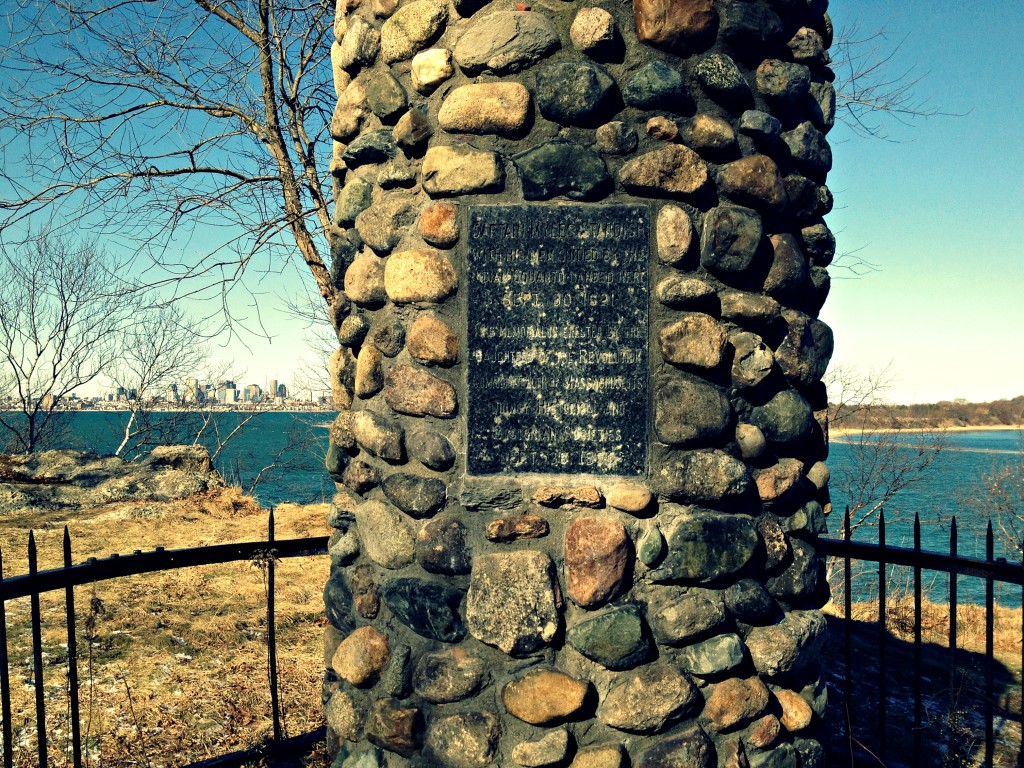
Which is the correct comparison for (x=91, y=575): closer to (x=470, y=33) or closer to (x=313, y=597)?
(x=470, y=33)

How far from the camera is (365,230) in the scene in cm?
291

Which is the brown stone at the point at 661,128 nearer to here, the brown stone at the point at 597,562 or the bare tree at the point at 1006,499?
the brown stone at the point at 597,562

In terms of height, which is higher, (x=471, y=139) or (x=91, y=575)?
(x=471, y=139)

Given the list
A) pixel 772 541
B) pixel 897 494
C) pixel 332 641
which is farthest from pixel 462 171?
pixel 897 494

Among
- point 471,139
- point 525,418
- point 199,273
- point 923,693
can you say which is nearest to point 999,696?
point 923,693

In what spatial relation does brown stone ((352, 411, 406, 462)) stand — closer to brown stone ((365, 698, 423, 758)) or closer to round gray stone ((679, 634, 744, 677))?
brown stone ((365, 698, 423, 758))

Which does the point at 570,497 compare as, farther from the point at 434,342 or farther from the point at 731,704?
the point at 731,704

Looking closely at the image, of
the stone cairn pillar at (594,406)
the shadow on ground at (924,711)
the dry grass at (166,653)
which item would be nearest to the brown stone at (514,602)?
the stone cairn pillar at (594,406)

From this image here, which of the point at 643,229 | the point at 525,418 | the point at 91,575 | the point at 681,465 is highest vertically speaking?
the point at 643,229

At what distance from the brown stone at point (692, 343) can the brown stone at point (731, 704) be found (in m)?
1.12

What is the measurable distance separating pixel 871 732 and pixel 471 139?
12.0 ft

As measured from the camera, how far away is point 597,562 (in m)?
2.49

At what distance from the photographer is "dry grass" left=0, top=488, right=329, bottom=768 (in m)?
3.89

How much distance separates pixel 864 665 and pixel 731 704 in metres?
3.03
